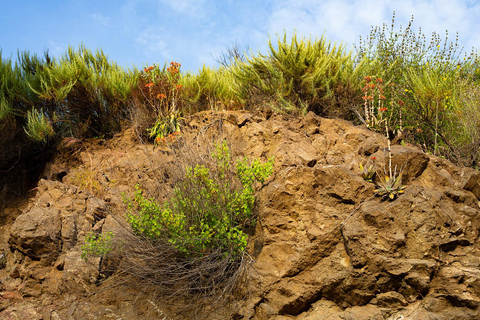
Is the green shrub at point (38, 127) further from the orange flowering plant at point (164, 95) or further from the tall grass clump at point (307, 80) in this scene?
the tall grass clump at point (307, 80)

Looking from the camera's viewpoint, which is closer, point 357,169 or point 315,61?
point 357,169

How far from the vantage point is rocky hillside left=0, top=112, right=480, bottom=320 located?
3.65 m

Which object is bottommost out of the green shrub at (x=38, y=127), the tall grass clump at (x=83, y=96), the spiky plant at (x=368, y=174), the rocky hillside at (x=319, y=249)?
the rocky hillside at (x=319, y=249)

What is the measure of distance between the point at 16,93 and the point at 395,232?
7.51m

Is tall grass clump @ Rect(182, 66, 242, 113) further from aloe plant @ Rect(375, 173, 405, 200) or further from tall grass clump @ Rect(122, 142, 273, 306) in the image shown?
aloe plant @ Rect(375, 173, 405, 200)

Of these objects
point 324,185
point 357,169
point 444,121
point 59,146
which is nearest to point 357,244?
point 324,185

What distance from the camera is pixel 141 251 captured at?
4.43 m

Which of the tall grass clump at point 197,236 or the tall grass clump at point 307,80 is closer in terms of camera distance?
the tall grass clump at point 197,236

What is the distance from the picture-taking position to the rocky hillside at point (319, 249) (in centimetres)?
365

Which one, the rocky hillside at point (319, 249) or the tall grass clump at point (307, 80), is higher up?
the tall grass clump at point (307, 80)

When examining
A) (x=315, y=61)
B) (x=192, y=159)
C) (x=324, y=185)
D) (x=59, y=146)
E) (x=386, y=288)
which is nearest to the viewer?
(x=386, y=288)

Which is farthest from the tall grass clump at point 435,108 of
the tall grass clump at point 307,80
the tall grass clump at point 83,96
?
the tall grass clump at point 83,96

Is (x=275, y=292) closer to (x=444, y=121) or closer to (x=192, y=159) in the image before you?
(x=192, y=159)

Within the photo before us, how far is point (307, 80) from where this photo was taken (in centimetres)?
680
